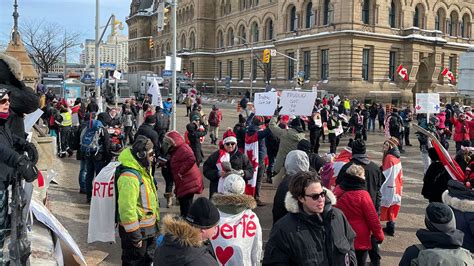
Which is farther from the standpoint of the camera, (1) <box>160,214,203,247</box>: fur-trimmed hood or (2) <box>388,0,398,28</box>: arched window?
(2) <box>388,0,398,28</box>: arched window

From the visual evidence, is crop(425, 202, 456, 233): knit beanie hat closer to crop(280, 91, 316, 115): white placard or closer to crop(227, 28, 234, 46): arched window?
crop(280, 91, 316, 115): white placard

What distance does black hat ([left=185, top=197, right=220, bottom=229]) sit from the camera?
3332mm

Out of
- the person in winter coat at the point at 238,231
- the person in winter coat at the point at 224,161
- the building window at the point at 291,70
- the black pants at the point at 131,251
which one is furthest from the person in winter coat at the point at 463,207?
the building window at the point at 291,70

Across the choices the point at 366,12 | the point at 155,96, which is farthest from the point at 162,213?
the point at 366,12

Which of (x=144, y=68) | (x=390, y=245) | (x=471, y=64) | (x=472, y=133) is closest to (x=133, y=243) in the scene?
(x=390, y=245)

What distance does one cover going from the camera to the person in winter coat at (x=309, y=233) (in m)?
3.59

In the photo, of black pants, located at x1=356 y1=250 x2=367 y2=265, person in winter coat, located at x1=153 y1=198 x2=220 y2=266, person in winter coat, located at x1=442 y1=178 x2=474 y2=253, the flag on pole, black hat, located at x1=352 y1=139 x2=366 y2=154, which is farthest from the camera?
the flag on pole

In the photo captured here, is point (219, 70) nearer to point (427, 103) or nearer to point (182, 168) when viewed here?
point (427, 103)

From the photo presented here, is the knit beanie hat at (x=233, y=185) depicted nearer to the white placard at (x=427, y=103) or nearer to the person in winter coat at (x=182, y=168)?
the person in winter coat at (x=182, y=168)

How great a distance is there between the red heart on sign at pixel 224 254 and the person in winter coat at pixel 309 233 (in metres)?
0.78

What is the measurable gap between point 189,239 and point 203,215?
235 mm

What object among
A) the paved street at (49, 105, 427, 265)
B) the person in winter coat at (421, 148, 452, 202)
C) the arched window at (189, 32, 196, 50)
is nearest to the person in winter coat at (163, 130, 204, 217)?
the paved street at (49, 105, 427, 265)

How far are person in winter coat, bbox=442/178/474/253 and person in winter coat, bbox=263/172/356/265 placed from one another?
4.72ft

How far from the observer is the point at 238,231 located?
445cm
